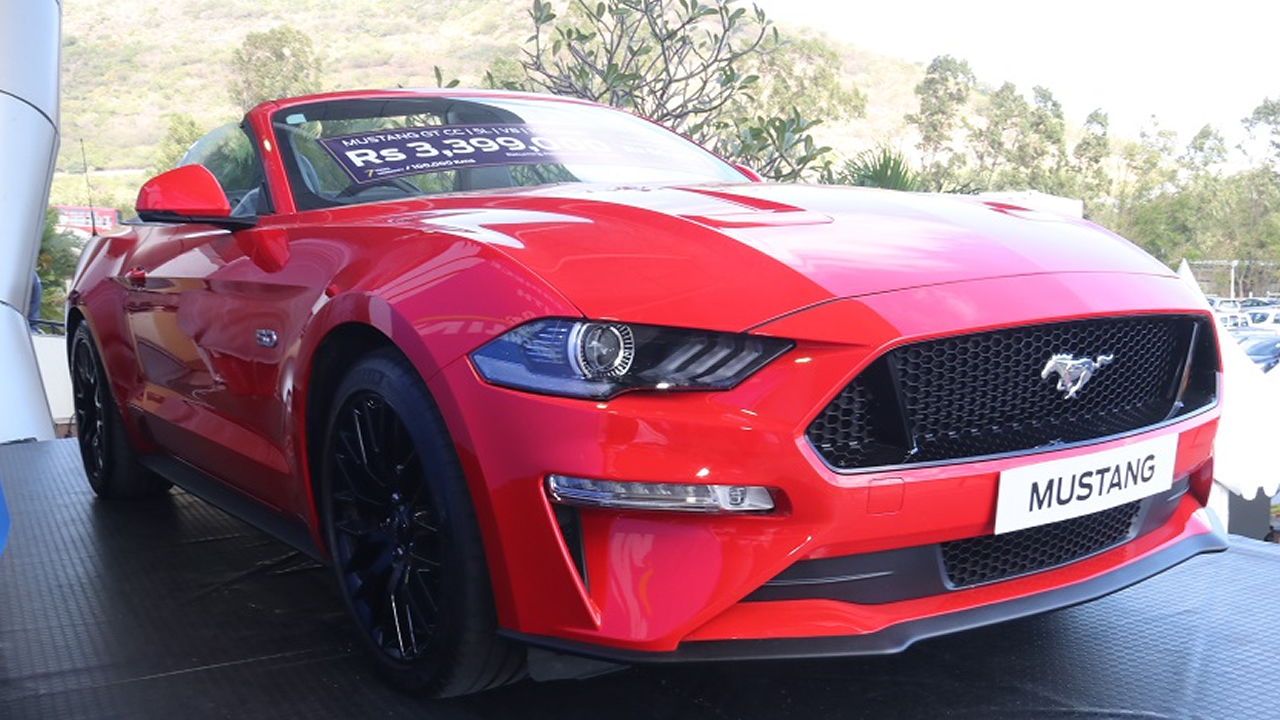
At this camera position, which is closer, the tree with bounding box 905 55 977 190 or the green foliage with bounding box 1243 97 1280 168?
the green foliage with bounding box 1243 97 1280 168

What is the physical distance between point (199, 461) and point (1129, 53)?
71722 mm

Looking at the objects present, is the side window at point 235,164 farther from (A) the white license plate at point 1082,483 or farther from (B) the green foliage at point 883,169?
(B) the green foliage at point 883,169

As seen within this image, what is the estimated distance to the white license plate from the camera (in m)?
1.76

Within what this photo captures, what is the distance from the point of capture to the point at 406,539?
6.81 feet

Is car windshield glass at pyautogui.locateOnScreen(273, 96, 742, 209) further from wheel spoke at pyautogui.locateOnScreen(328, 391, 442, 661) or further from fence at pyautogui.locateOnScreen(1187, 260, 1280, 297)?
Answer: fence at pyautogui.locateOnScreen(1187, 260, 1280, 297)

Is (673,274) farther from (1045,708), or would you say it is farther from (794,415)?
(1045,708)

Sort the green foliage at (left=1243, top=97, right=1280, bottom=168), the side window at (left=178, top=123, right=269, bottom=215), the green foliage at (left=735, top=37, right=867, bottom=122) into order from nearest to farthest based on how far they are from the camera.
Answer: the side window at (left=178, top=123, right=269, bottom=215), the green foliage at (left=1243, top=97, right=1280, bottom=168), the green foliage at (left=735, top=37, right=867, bottom=122)

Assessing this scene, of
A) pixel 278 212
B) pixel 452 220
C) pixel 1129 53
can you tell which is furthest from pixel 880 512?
pixel 1129 53

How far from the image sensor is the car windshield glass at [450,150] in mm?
2758

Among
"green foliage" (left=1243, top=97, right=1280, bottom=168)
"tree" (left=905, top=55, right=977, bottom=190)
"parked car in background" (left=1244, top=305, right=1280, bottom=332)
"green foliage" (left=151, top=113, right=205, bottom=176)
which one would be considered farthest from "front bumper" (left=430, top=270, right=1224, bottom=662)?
"tree" (left=905, top=55, right=977, bottom=190)

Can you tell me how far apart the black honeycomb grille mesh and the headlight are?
44cm

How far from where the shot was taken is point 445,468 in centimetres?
186

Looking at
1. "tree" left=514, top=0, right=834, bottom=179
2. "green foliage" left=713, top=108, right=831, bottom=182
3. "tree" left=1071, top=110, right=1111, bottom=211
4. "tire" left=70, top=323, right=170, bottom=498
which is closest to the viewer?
"tire" left=70, top=323, right=170, bottom=498

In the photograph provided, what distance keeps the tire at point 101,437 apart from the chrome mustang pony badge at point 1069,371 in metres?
2.85
